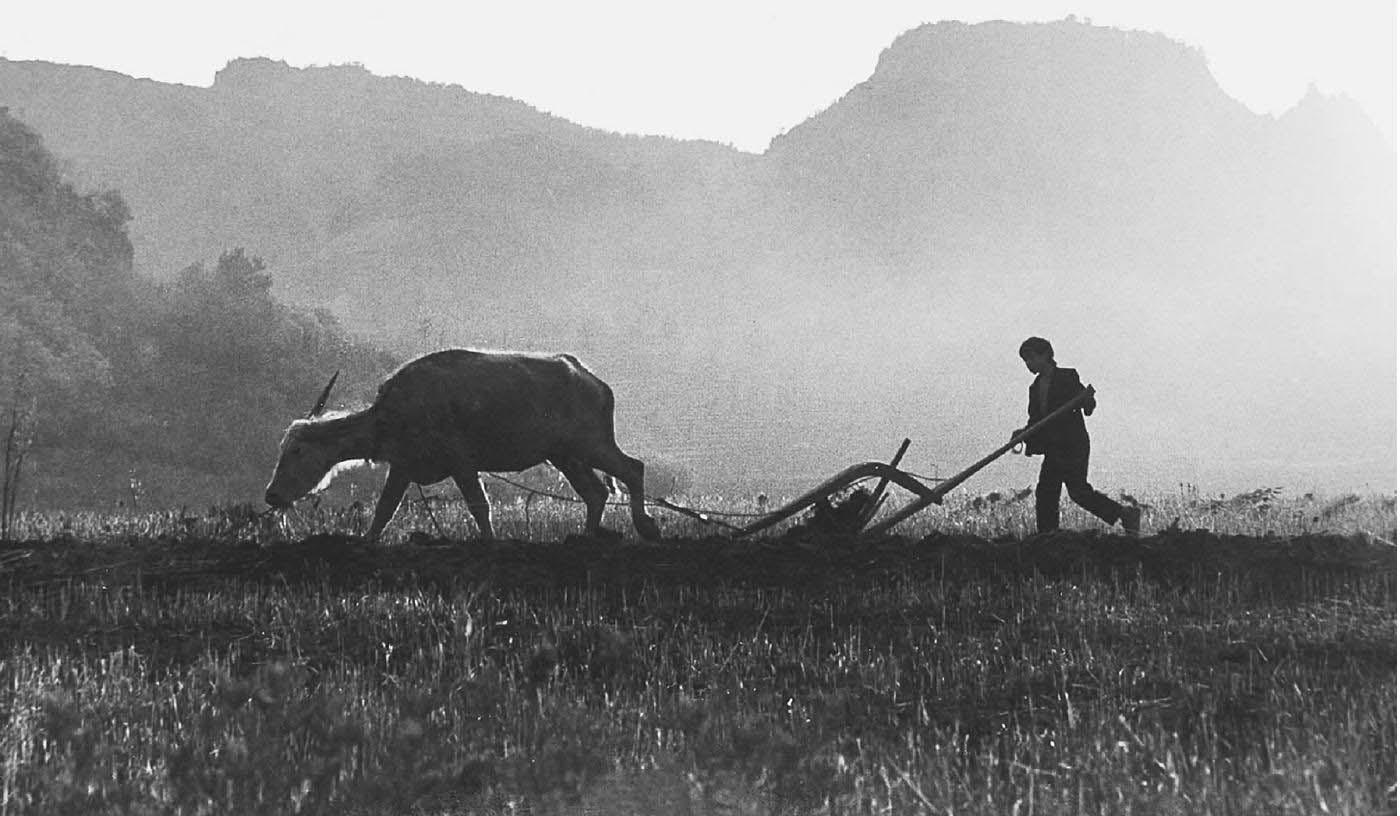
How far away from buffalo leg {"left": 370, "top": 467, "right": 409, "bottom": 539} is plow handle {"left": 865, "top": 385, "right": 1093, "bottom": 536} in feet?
13.2

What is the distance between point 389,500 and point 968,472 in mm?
4936

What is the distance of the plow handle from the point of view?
902 centimetres

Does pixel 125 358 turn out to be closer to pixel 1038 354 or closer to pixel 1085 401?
pixel 1038 354

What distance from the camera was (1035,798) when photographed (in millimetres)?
3705

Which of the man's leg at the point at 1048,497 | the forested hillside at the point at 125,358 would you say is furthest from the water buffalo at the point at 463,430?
→ the forested hillside at the point at 125,358

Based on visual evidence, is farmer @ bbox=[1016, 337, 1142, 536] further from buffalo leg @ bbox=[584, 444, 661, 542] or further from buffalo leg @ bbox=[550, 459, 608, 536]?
buffalo leg @ bbox=[550, 459, 608, 536]

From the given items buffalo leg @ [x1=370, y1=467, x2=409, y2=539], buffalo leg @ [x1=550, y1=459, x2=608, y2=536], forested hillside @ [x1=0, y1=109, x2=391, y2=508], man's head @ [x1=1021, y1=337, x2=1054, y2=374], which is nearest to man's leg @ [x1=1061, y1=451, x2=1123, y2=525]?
man's head @ [x1=1021, y1=337, x2=1054, y2=374]

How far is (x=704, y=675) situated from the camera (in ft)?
18.0

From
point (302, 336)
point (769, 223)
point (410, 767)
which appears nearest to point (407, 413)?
point (410, 767)

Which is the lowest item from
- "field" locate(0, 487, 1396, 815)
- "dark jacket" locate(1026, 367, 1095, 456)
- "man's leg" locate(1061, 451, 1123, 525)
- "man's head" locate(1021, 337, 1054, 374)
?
"field" locate(0, 487, 1396, 815)

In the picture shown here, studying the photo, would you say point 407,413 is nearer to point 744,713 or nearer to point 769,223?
point 744,713

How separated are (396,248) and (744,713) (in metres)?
109

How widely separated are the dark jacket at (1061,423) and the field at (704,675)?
2.60 feet

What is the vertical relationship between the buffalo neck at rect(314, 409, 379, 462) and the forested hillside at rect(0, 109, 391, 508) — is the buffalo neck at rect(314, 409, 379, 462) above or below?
below
